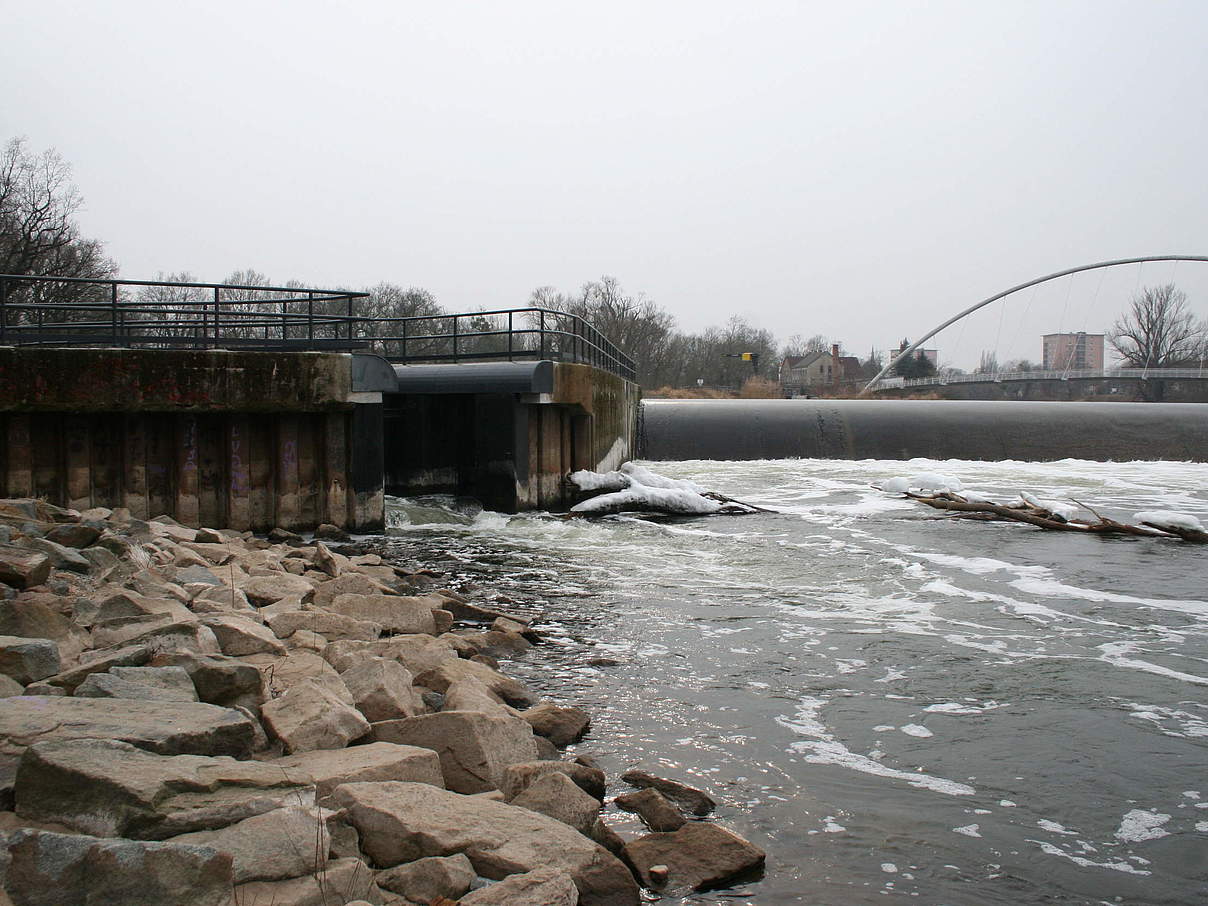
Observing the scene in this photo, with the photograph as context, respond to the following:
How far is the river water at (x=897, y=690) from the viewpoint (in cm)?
531

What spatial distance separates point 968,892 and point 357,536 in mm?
12189

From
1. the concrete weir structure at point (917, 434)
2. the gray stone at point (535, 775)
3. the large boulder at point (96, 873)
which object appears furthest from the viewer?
the concrete weir structure at point (917, 434)

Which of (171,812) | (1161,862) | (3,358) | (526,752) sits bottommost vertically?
(1161,862)

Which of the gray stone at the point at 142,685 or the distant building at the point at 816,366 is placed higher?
the distant building at the point at 816,366

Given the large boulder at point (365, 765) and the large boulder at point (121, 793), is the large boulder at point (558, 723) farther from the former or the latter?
the large boulder at point (121, 793)

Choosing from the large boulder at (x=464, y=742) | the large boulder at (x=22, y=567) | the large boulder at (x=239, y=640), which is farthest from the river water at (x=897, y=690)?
the large boulder at (x=22, y=567)

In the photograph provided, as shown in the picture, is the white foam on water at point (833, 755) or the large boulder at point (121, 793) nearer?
the large boulder at point (121, 793)

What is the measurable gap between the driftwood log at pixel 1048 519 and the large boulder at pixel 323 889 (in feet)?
53.6

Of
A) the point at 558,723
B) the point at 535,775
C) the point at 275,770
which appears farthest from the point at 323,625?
the point at 275,770

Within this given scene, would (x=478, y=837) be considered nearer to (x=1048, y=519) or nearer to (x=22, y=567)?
(x=22, y=567)

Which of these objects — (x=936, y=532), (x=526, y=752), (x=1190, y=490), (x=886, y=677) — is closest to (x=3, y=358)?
(x=526, y=752)

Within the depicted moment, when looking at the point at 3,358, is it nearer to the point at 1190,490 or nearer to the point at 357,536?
the point at 357,536

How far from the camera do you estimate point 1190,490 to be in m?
26.1

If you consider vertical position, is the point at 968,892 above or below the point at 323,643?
below
